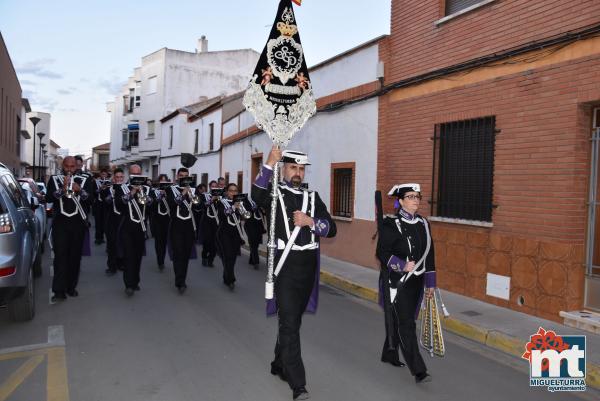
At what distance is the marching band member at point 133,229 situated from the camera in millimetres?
8047

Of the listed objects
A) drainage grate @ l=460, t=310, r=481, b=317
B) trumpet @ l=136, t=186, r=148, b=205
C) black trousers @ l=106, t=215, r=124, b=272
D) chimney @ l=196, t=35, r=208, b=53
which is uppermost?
chimney @ l=196, t=35, r=208, b=53

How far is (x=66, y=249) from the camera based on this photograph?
7.49m

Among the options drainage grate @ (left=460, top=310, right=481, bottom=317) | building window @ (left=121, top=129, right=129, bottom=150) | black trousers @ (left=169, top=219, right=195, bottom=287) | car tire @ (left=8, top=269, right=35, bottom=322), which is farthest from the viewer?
building window @ (left=121, top=129, right=129, bottom=150)

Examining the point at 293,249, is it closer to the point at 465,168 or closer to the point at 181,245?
the point at 181,245

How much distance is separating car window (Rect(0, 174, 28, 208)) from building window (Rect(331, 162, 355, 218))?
22.9 ft

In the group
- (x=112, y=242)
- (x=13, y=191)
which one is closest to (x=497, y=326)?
(x=13, y=191)

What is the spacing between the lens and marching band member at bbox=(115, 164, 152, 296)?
26.4ft

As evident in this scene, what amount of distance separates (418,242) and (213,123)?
24.8 m

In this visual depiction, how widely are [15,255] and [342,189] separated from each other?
844cm

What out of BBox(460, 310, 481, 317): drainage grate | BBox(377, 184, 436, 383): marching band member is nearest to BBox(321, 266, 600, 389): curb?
BBox(460, 310, 481, 317): drainage grate

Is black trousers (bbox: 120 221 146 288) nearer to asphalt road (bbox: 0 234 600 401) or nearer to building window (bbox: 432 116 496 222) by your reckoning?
asphalt road (bbox: 0 234 600 401)

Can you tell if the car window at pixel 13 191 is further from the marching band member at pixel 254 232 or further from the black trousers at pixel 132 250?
the marching band member at pixel 254 232

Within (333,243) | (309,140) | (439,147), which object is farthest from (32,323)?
(309,140)

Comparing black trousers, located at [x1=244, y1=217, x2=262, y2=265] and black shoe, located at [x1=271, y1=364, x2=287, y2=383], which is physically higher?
black trousers, located at [x1=244, y1=217, x2=262, y2=265]
